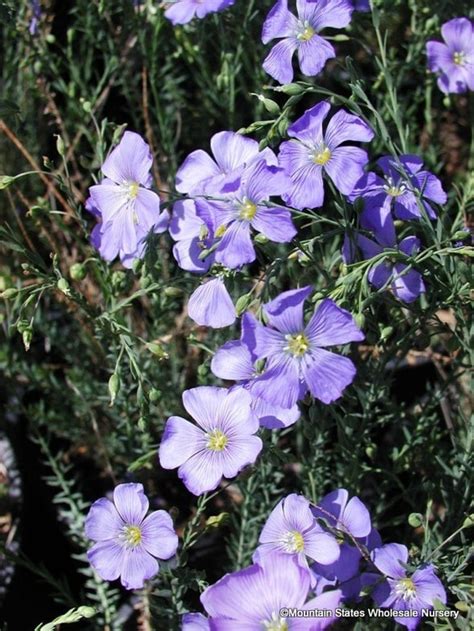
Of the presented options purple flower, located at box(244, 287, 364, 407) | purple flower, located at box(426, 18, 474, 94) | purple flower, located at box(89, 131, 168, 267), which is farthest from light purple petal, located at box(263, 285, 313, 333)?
purple flower, located at box(426, 18, 474, 94)

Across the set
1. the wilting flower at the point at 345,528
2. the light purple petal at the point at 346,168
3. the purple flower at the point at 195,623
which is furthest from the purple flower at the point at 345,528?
the light purple petal at the point at 346,168

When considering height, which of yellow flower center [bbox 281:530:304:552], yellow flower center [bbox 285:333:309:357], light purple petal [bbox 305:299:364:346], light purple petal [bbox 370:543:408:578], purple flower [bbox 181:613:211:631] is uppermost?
light purple petal [bbox 305:299:364:346]

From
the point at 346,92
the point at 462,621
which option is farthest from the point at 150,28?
the point at 462,621

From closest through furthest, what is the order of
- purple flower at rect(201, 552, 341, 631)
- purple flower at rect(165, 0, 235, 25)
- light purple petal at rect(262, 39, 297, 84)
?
purple flower at rect(201, 552, 341, 631) < light purple petal at rect(262, 39, 297, 84) < purple flower at rect(165, 0, 235, 25)

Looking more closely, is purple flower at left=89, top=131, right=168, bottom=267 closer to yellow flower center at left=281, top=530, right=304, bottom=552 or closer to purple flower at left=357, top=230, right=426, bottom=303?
purple flower at left=357, top=230, right=426, bottom=303

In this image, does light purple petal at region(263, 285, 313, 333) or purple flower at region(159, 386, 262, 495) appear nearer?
light purple petal at region(263, 285, 313, 333)

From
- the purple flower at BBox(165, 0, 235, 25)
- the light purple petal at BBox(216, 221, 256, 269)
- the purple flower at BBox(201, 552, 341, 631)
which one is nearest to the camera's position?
the purple flower at BBox(201, 552, 341, 631)

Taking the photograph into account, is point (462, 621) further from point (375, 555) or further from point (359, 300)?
point (359, 300)

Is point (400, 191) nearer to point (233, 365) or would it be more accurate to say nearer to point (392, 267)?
point (392, 267)
